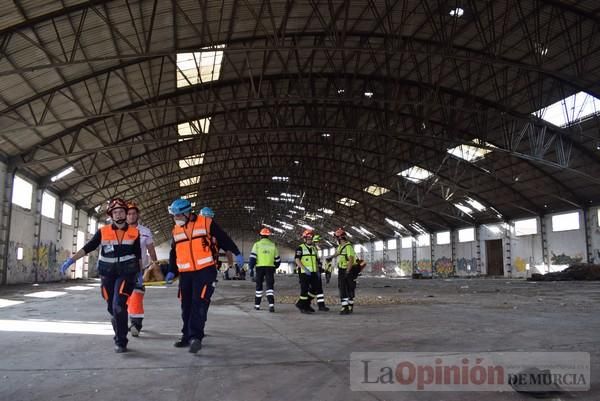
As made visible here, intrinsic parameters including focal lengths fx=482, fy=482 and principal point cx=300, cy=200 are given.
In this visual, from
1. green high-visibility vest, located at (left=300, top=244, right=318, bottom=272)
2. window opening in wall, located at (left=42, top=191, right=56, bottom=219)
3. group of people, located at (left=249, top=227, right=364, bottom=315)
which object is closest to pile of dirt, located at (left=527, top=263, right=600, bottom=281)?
group of people, located at (left=249, top=227, right=364, bottom=315)

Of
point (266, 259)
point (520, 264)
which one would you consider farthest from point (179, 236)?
point (520, 264)

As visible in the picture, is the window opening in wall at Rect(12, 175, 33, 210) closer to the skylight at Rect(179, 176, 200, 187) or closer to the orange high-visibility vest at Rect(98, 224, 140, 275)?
the skylight at Rect(179, 176, 200, 187)

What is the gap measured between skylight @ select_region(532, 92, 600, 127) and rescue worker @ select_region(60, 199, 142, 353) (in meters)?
23.8

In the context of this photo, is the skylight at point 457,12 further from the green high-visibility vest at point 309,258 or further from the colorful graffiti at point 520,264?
the colorful graffiti at point 520,264

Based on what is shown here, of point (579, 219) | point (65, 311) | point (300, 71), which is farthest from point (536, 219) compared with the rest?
point (65, 311)

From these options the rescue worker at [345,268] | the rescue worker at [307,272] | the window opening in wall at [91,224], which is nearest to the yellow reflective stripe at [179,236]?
the rescue worker at [345,268]

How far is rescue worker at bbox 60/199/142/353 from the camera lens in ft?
19.7

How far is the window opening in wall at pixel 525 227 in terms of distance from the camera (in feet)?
137

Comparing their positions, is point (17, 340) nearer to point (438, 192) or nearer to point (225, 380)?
point (225, 380)

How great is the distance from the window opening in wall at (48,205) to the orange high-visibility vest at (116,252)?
98.0 feet

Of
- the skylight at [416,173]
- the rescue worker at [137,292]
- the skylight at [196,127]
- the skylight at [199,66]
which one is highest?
the skylight at [199,66]

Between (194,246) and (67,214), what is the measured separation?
36046mm

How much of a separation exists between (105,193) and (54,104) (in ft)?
70.7

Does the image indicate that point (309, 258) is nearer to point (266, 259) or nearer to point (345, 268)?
point (345, 268)
